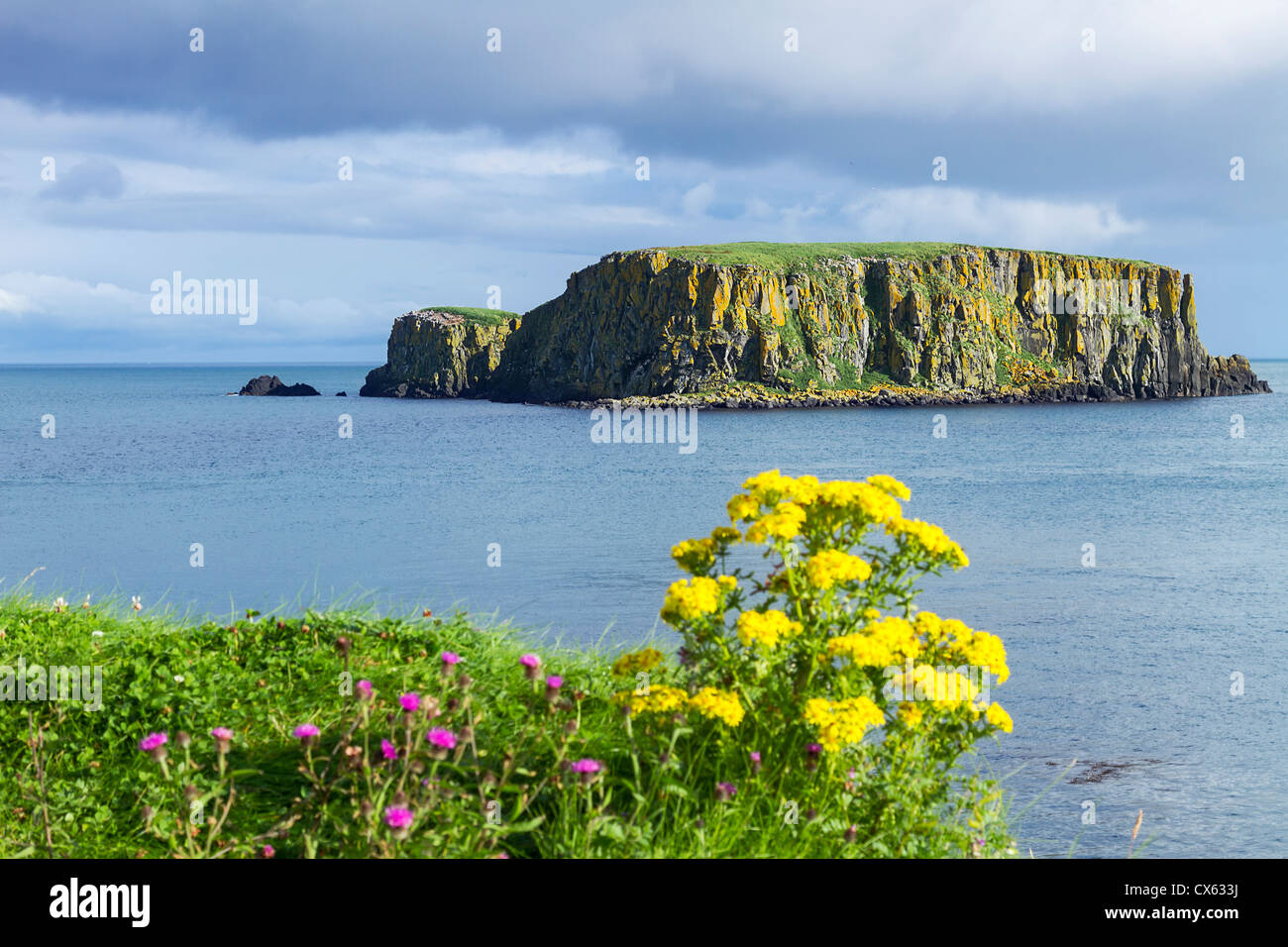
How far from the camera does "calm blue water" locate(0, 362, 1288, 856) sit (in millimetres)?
12109

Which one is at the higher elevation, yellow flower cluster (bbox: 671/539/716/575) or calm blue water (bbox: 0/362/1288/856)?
yellow flower cluster (bbox: 671/539/716/575)

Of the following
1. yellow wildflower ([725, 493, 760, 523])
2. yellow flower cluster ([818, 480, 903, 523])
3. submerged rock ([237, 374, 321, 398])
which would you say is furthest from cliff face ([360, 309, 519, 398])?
yellow flower cluster ([818, 480, 903, 523])

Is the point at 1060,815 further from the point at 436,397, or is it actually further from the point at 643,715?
the point at 436,397

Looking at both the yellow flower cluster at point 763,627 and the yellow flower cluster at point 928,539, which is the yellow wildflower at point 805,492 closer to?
the yellow flower cluster at point 928,539

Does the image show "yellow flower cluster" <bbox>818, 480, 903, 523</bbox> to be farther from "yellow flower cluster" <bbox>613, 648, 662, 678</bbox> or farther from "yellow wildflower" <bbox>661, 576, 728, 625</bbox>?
"yellow flower cluster" <bbox>613, 648, 662, 678</bbox>

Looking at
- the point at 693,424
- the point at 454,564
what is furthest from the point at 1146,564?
the point at 693,424

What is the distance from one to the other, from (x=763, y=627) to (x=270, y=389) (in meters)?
192

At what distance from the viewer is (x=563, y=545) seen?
1104 inches

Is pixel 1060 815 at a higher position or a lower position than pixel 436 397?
lower

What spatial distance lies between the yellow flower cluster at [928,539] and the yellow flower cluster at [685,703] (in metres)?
1.33

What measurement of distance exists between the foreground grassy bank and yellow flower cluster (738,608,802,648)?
13 mm

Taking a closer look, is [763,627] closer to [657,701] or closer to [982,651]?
[657,701]

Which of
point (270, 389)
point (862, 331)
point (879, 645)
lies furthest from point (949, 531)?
point (270, 389)

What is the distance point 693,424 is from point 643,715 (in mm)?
92577
